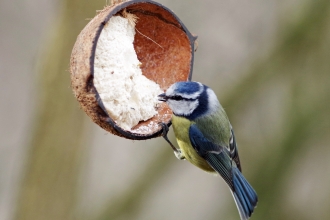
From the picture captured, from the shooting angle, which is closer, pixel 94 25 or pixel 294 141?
pixel 94 25

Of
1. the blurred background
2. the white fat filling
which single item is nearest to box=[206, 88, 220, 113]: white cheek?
the white fat filling

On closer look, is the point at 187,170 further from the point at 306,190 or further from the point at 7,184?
the point at 7,184

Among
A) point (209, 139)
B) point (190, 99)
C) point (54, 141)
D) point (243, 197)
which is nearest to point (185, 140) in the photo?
point (209, 139)

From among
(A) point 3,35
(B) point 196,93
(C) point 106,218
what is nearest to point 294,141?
(B) point 196,93

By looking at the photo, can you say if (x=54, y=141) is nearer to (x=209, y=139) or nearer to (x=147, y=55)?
(x=147, y=55)

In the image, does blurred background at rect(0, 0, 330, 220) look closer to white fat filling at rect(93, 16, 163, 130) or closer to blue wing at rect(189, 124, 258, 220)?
white fat filling at rect(93, 16, 163, 130)

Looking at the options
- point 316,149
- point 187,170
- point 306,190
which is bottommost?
point 187,170
